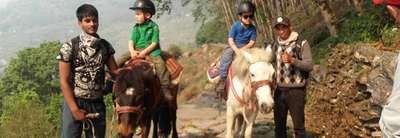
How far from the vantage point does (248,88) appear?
5.51 meters

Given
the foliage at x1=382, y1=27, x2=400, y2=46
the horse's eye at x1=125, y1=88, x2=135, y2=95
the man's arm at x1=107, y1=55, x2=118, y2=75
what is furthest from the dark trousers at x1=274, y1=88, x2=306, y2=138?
the foliage at x1=382, y1=27, x2=400, y2=46

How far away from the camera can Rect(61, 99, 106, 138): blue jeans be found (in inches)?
166

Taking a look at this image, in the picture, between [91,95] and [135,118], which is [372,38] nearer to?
[135,118]

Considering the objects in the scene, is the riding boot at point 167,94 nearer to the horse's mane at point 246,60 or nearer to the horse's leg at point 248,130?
the horse's mane at point 246,60

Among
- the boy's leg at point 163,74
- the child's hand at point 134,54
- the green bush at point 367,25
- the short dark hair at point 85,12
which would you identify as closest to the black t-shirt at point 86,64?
the short dark hair at point 85,12

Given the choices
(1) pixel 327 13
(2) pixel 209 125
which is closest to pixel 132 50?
(2) pixel 209 125

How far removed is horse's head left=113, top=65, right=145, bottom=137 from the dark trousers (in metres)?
1.77

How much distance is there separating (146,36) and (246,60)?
1.73 metres

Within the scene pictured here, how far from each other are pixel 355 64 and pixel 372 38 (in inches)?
72.6

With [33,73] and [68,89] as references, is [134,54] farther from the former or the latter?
[33,73]

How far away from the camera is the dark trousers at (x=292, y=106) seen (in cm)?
559

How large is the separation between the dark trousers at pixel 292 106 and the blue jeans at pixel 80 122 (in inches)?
94.0

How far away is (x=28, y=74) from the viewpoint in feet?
199

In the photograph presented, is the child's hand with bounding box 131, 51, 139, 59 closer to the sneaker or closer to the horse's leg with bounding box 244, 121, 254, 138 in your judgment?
the sneaker
